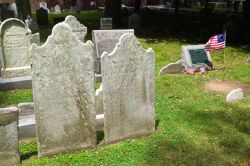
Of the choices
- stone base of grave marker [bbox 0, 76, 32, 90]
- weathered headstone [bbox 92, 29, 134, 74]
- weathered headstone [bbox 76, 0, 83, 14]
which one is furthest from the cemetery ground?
weathered headstone [bbox 76, 0, 83, 14]

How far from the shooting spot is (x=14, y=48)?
12.0m

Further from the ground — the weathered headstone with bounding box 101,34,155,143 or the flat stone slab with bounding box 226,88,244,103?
the weathered headstone with bounding box 101,34,155,143

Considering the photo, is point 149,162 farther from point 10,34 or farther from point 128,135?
point 10,34

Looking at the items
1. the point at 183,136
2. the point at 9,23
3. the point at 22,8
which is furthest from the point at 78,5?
the point at 183,136

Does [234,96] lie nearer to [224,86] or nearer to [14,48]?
[224,86]

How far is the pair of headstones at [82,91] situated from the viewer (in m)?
6.23

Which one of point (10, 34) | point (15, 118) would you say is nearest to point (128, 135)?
point (15, 118)

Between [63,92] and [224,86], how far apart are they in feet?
19.6

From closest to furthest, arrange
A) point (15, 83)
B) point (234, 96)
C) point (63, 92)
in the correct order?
1. point (63, 92)
2. point (234, 96)
3. point (15, 83)

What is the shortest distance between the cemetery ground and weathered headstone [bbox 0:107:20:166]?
0.27m

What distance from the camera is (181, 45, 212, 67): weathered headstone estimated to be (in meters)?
12.7

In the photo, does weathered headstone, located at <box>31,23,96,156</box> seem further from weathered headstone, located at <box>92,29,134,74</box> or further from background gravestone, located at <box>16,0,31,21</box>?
background gravestone, located at <box>16,0,31,21</box>

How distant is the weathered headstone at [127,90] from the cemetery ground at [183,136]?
10.7 inches

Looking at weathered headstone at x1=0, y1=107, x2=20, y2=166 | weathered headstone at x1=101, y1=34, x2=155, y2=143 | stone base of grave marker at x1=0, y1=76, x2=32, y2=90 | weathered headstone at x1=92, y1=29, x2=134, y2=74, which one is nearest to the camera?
weathered headstone at x1=0, y1=107, x2=20, y2=166
